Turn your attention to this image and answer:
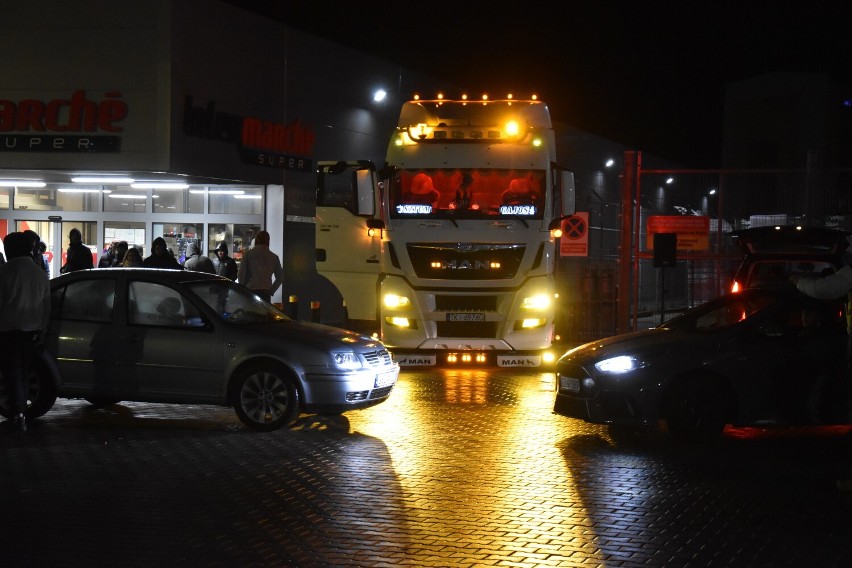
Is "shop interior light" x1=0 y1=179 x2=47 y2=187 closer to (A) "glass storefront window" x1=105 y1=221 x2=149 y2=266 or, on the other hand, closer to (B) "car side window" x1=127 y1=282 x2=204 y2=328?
(A) "glass storefront window" x1=105 y1=221 x2=149 y2=266

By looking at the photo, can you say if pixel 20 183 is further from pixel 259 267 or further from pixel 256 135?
pixel 259 267

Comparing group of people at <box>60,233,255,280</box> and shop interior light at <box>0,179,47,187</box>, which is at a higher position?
shop interior light at <box>0,179,47,187</box>

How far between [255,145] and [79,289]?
13092 mm

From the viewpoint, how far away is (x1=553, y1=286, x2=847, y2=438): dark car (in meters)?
10.7

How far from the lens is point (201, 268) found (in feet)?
58.2

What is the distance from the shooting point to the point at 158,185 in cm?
2462

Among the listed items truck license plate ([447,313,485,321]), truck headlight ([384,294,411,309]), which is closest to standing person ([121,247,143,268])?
truck headlight ([384,294,411,309])

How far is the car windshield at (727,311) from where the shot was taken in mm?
11367

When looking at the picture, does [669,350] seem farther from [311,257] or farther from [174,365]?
[311,257]

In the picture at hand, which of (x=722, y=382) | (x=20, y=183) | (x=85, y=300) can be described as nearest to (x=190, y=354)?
(x=85, y=300)

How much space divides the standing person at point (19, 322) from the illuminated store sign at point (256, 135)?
11.4 metres

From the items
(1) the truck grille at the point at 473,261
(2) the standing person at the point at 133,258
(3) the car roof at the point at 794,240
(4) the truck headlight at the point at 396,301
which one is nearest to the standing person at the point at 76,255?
(2) the standing person at the point at 133,258

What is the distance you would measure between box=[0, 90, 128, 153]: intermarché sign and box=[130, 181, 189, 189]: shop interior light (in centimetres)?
259

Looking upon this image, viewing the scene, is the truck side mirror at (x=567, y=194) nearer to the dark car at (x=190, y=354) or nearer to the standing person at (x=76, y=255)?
the dark car at (x=190, y=354)
